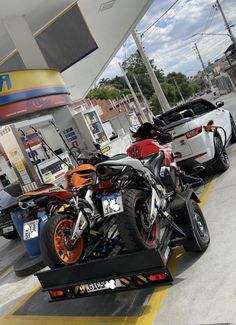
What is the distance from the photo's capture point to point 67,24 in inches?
634

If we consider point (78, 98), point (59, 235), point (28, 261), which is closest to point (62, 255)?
point (59, 235)

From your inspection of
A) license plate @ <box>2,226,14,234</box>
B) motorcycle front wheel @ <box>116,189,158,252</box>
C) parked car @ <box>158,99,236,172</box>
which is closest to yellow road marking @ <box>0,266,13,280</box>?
license plate @ <box>2,226,14,234</box>

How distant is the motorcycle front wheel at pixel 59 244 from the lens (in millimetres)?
3977

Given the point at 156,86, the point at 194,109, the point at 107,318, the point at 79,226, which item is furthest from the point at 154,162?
the point at 156,86

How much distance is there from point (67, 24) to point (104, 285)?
14.3 m

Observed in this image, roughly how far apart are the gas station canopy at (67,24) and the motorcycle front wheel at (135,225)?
9.95m

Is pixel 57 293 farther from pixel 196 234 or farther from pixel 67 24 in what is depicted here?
pixel 67 24

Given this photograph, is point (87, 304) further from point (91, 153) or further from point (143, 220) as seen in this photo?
point (91, 153)

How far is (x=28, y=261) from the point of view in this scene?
722 cm

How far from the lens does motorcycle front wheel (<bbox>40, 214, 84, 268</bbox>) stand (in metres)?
3.98

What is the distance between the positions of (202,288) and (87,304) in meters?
1.48

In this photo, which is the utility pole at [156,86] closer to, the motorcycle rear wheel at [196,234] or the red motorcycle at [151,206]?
the red motorcycle at [151,206]

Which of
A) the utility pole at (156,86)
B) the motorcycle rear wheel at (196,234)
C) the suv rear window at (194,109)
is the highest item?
the utility pole at (156,86)

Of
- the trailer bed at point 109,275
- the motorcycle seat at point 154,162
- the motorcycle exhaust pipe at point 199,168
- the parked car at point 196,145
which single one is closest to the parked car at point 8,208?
the parked car at point 196,145
